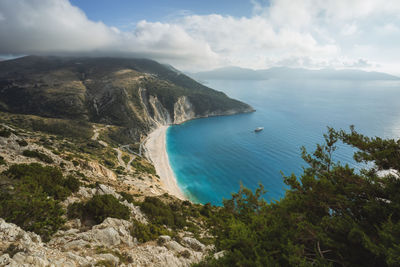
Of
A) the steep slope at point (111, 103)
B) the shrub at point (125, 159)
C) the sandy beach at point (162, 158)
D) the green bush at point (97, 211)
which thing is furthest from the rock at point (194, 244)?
the steep slope at point (111, 103)

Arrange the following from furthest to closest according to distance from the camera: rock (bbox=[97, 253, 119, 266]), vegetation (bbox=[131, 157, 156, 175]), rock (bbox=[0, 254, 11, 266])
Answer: vegetation (bbox=[131, 157, 156, 175]) < rock (bbox=[97, 253, 119, 266]) < rock (bbox=[0, 254, 11, 266])

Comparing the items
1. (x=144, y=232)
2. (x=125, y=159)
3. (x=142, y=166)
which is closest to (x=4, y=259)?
(x=144, y=232)

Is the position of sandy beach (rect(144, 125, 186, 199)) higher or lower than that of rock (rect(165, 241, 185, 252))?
lower

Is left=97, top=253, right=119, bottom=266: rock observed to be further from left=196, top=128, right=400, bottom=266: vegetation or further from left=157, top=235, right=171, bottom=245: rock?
left=196, top=128, right=400, bottom=266: vegetation

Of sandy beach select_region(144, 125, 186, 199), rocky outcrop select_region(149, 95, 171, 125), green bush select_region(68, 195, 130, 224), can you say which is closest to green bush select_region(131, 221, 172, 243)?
green bush select_region(68, 195, 130, 224)

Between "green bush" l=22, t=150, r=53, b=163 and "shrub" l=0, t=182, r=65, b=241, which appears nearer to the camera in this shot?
"shrub" l=0, t=182, r=65, b=241

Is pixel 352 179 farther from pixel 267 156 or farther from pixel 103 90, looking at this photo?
pixel 103 90

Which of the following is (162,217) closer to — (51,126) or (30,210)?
(30,210)

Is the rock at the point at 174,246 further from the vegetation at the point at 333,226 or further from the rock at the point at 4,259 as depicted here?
the rock at the point at 4,259
